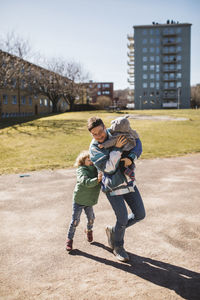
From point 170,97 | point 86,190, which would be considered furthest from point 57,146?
point 170,97

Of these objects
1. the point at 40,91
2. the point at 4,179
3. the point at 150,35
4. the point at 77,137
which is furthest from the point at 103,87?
the point at 4,179

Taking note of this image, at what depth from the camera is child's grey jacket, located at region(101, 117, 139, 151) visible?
307cm

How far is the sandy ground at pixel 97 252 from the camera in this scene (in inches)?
109

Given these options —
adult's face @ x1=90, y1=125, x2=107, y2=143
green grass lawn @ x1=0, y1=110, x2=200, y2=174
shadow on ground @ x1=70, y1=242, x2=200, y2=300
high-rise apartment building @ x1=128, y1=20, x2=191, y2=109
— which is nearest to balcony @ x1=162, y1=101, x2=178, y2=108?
high-rise apartment building @ x1=128, y1=20, x2=191, y2=109

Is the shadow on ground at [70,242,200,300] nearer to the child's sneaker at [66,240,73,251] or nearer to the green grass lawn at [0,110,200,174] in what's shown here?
the child's sneaker at [66,240,73,251]

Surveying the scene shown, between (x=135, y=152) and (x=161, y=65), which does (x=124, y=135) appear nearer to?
(x=135, y=152)

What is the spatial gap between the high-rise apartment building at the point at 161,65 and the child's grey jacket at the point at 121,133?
76422 millimetres

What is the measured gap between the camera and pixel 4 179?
772 centimetres

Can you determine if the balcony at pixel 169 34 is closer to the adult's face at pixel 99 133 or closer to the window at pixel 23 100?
the window at pixel 23 100

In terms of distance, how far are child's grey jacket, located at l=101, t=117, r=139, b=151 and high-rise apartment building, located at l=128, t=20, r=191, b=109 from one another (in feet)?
251

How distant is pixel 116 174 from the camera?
10.1ft

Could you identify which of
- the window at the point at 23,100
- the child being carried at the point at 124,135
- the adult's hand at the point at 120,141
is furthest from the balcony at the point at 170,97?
the adult's hand at the point at 120,141

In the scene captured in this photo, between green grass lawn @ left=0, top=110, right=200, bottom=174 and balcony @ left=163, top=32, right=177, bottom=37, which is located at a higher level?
balcony @ left=163, top=32, right=177, bottom=37

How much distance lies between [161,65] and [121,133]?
81779 mm
